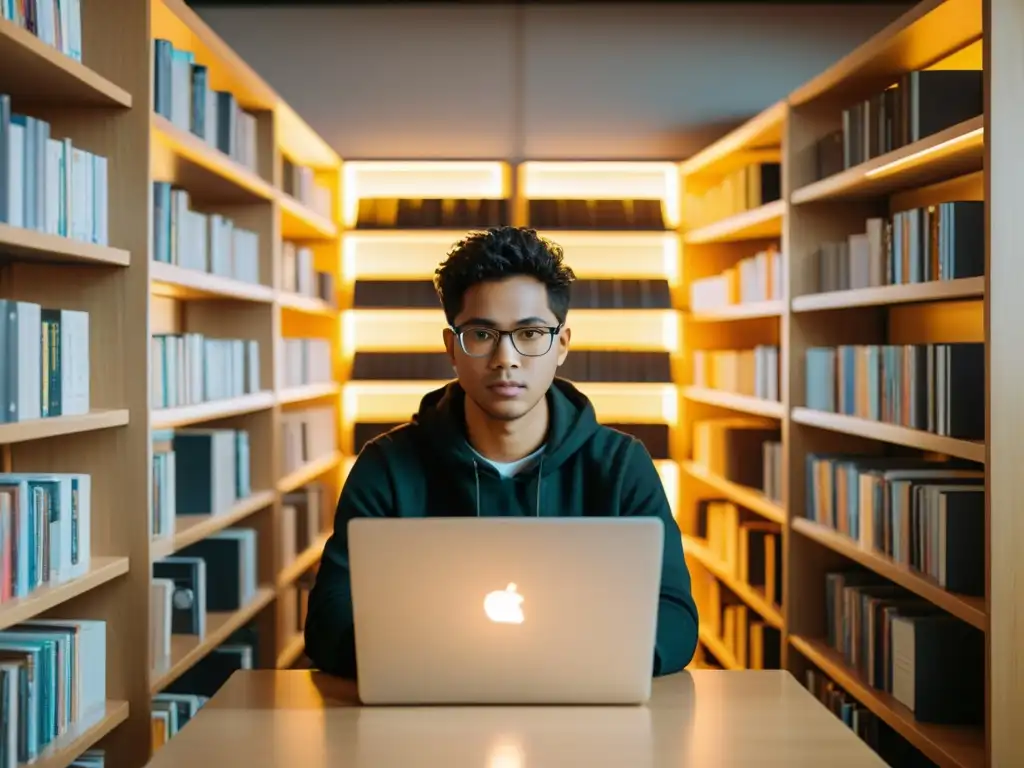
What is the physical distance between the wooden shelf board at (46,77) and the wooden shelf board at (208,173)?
0.17m

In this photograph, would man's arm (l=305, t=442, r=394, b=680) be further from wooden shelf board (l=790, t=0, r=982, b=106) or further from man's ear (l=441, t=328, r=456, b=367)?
wooden shelf board (l=790, t=0, r=982, b=106)

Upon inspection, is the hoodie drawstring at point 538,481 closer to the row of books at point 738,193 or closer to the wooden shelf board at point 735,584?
the wooden shelf board at point 735,584

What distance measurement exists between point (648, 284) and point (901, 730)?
2.95 meters

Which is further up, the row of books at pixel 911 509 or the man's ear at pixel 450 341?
the man's ear at pixel 450 341

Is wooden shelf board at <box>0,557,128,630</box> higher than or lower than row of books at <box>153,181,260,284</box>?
lower

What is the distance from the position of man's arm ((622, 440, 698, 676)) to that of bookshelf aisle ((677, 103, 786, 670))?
5.98 ft

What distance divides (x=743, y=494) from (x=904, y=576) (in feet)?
5.19

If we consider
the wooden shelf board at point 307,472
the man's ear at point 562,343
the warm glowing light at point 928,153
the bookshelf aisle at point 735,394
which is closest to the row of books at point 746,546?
the bookshelf aisle at point 735,394

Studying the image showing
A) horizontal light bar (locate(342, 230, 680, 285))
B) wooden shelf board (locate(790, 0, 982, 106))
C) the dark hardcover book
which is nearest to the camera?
wooden shelf board (locate(790, 0, 982, 106))

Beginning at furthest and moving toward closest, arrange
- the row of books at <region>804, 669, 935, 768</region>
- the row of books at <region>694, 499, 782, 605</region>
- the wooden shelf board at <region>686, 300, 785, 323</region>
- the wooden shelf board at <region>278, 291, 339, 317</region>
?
the wooden shelf board at <region>278, 291, 339, 317</region> < the row of books at <region>694, 499, 782, 605</region> < the wooden shelf board at <region>686, 300, 785, 323</region> < the row of books at <region>804, 669, 935, 768</region>

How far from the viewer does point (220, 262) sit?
150 inches

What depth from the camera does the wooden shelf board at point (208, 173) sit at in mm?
3082

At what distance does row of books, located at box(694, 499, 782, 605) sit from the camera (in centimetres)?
434

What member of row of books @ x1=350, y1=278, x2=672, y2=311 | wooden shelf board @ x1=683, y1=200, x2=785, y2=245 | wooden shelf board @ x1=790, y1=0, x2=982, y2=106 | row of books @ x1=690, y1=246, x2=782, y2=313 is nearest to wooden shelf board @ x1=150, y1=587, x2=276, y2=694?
row of books @ x1=350, y1=278, x2=672, y2=311
